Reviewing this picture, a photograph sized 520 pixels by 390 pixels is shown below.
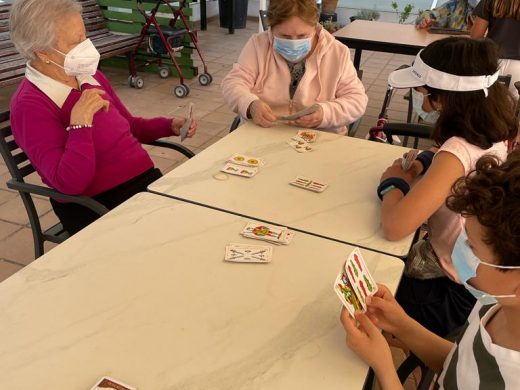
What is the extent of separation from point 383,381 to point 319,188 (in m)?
0.78

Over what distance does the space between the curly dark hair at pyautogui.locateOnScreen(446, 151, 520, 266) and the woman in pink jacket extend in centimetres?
131

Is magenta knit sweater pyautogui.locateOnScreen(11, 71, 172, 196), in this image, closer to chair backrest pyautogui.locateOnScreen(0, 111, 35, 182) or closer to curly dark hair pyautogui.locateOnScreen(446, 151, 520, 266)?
chair backrest pyautogui.locateOnScreen(0, 111, 35, 182)

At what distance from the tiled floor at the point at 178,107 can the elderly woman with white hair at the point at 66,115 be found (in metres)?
0.86

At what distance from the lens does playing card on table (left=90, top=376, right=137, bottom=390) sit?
0.85m

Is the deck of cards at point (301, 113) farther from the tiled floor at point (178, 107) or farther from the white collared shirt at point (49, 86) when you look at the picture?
the tiled floor at point (178, 107)

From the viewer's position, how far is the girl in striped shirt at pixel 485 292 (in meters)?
0.81

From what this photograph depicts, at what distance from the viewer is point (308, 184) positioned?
1.63 metres

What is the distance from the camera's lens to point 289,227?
54.9 inches

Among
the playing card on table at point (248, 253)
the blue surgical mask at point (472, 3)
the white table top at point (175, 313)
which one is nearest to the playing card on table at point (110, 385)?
the white table top at point (175, 313)

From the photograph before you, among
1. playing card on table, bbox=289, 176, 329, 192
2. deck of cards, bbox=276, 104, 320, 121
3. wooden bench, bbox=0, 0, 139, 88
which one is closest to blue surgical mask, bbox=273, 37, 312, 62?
deck of cards, bbox=276, 104, 320, 121

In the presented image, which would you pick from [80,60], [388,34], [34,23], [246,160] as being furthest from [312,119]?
[388,34]

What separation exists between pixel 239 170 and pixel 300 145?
372mm

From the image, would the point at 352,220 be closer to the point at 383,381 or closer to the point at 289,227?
the point at 289,227

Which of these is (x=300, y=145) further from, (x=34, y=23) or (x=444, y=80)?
(x=34, y=23)
